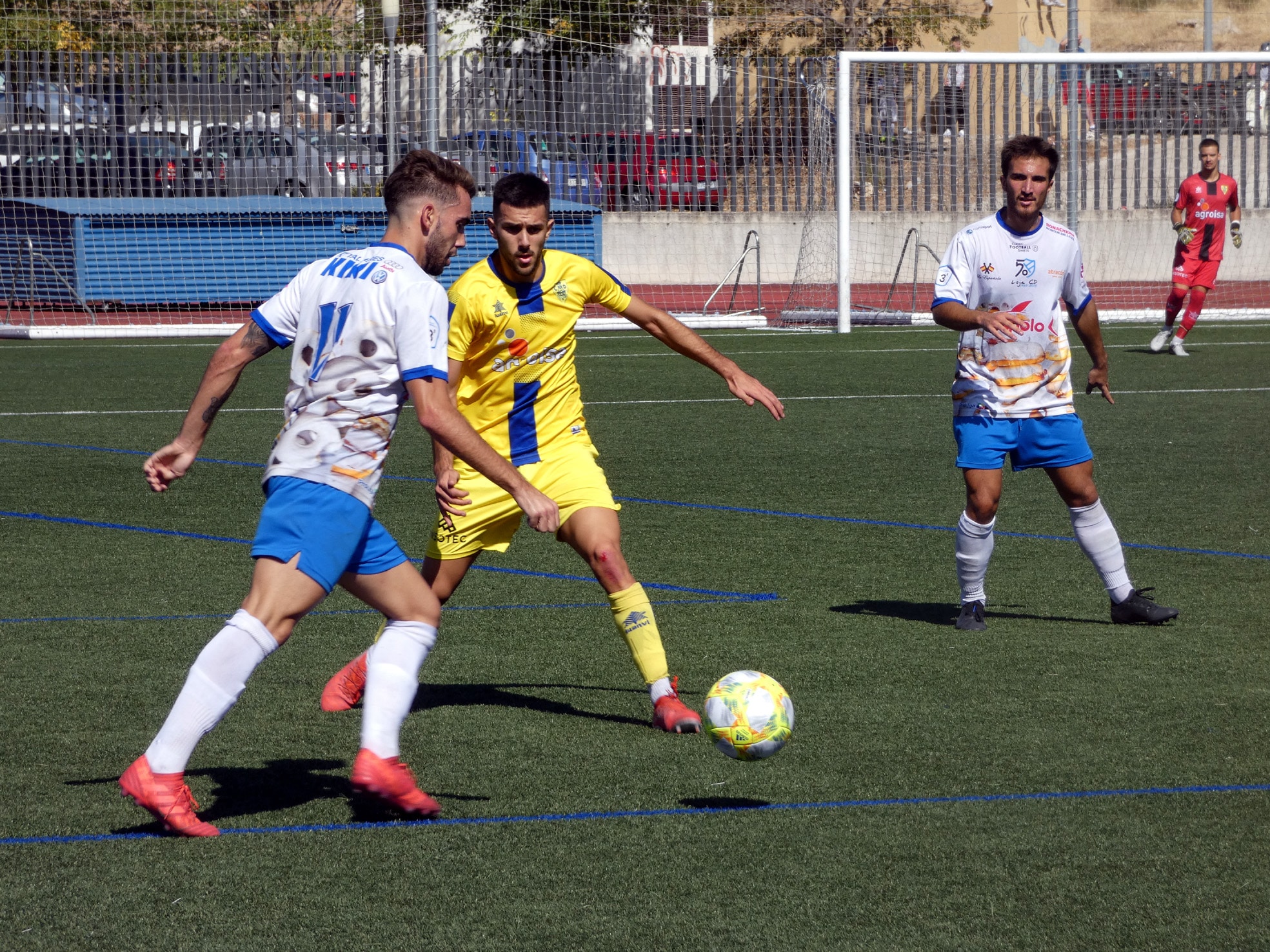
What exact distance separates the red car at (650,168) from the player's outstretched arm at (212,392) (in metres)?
18.9

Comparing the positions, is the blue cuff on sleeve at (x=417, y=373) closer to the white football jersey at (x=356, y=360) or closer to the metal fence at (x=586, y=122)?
the white football jersey at (x=356, y=360)

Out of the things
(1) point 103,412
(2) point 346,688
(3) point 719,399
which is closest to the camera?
(2) point 346,688

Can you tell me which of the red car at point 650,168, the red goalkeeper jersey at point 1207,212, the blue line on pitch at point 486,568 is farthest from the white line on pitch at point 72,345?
the red goalkeeper jersey at point 1207,212

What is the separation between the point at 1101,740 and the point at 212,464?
762cm

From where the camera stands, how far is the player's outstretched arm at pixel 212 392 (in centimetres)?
445

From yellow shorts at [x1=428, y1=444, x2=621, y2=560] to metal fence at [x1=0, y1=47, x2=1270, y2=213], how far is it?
16.6 m

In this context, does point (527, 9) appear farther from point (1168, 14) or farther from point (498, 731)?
point (1168, 14)

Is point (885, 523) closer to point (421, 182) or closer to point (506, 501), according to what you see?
point (506, 501)

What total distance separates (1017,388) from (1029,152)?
0.97 meters

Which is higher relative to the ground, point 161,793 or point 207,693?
point 207,693

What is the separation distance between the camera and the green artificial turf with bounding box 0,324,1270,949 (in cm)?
383

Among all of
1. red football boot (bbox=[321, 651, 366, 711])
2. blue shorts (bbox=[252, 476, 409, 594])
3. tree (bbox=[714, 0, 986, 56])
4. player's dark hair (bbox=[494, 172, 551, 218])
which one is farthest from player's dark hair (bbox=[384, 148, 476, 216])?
tree (bbox=[714, 0, 986, 56])

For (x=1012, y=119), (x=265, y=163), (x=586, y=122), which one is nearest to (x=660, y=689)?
(x=586, y=122)

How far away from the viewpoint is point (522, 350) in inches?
231
